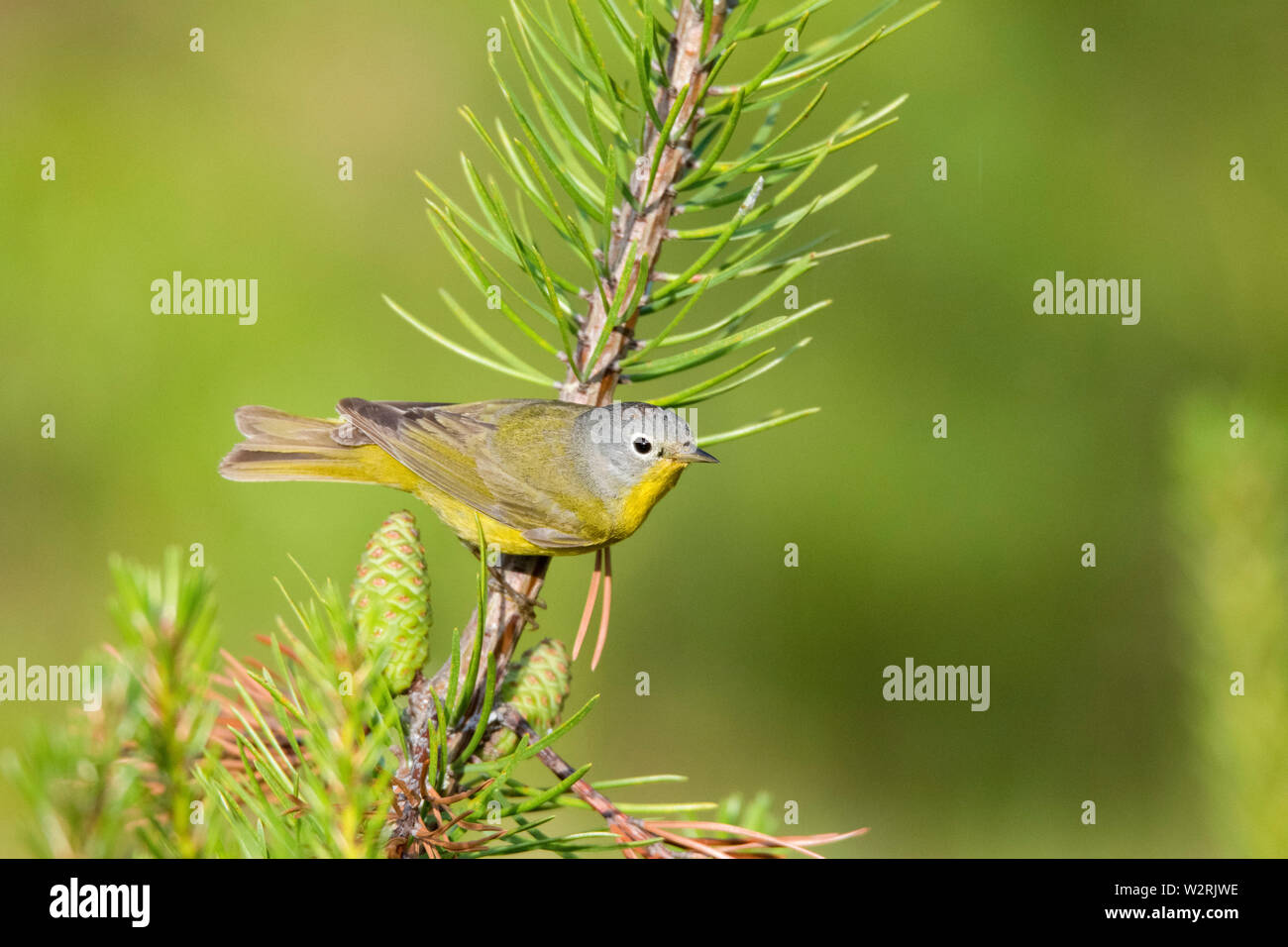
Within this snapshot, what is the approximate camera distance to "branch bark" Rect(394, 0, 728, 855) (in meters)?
1.77

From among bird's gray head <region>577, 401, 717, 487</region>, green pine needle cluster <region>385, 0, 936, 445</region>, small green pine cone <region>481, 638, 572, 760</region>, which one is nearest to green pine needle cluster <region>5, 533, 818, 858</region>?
small green pine cone <region>481, 638, 572, 760</region>

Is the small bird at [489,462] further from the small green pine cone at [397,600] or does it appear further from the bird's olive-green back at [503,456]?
the small green pine cone at [397,600]

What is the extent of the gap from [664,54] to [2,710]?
4274 mm

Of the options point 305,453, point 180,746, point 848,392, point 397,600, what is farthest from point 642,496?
point 180,746

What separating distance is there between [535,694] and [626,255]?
804 mm

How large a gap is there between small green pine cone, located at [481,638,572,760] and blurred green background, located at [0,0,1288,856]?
8.89 ft

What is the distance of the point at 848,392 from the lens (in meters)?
4.42

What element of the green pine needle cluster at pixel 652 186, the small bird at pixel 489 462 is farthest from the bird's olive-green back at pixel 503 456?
the green pine needle cluster at pixel 652 186

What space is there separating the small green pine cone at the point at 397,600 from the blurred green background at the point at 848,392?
2857 mm

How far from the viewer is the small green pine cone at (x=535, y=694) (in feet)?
5.58

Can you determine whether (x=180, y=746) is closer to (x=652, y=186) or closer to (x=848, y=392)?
(x=652, y=186)

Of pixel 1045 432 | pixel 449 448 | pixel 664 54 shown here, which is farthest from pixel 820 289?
pixel 664 54

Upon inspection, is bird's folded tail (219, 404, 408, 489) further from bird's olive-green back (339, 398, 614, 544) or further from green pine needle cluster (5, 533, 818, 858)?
green pine needle cluster (5, 533, 818, 858)
